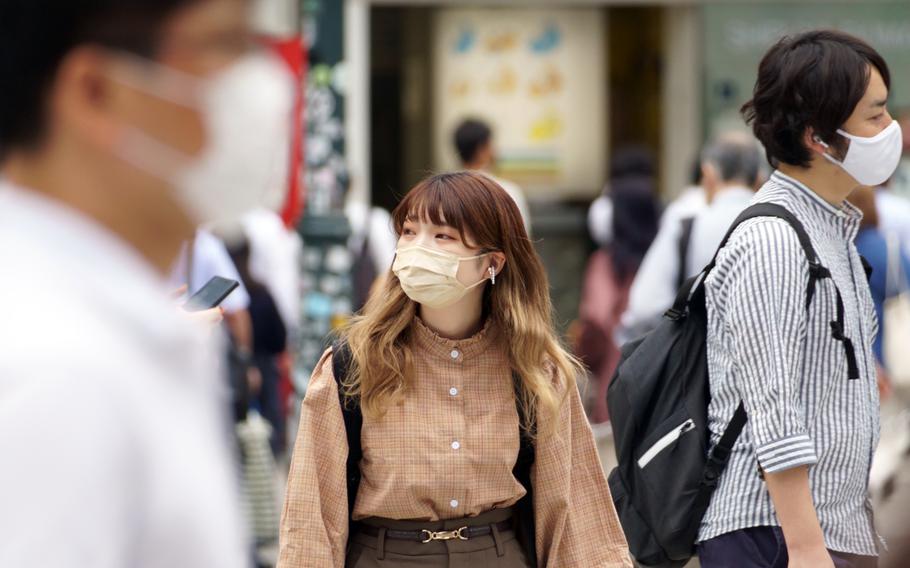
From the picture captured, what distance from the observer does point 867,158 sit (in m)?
3.43

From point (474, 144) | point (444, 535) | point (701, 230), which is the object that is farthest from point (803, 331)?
point (474, 144)

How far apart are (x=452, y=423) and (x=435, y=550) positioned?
11.9 inches

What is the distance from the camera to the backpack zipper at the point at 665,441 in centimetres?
346

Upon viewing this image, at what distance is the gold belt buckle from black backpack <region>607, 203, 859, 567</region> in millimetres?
480

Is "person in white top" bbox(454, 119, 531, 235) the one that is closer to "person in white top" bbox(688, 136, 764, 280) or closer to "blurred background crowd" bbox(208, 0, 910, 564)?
"person in white top" bbox(688, 136, 764, 280)

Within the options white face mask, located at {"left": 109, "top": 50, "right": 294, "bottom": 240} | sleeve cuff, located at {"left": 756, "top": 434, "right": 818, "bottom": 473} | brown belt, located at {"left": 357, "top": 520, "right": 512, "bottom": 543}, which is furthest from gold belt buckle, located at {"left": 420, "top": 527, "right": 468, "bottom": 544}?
white face mask, located at {"left": 109, "top": 50, "right": 294, "bottom": 240}

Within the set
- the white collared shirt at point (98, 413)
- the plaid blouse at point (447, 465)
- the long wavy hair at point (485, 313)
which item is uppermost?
the white collared shirt at point (98, 413)

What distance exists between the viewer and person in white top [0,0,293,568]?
1133 millimetres

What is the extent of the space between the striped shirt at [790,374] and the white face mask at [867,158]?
0.10m

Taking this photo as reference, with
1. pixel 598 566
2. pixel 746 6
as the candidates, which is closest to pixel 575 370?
pixel 598 566

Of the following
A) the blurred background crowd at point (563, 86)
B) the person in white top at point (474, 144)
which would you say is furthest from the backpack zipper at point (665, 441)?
the blurred background crowd at point (563, 86)

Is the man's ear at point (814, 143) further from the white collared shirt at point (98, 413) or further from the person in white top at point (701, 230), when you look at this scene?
the person in white top at point (701, 230)

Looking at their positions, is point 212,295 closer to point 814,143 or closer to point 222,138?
point 814,143

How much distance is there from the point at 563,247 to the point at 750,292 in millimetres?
8630
